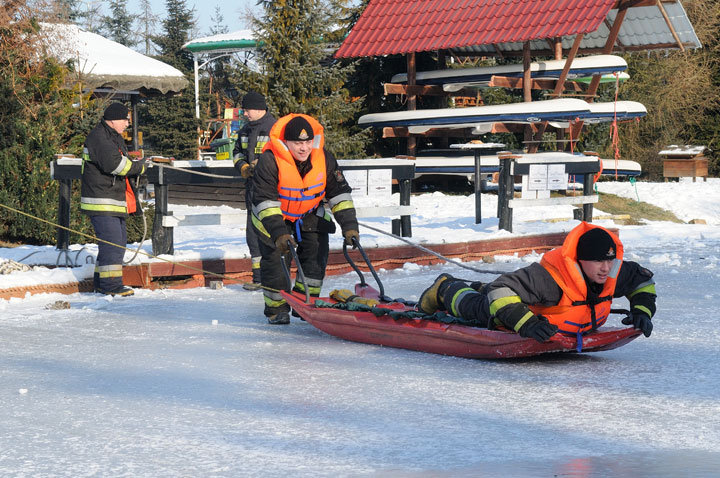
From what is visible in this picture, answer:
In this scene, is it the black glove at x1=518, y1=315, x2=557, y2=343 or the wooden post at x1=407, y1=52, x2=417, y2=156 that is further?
the wooden post at x1=407, y1=52, x2=417, y2=156

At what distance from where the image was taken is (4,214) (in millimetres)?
13336

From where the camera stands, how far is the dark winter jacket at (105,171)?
925cm

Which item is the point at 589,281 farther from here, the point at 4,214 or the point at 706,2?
the point at 706,2

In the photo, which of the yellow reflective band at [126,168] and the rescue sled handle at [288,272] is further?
the yellow reflective band at [126,168]

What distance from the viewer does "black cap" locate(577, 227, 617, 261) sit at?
18.1ft

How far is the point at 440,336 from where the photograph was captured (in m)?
6.25

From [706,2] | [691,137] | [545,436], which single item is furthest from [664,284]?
[706,2]

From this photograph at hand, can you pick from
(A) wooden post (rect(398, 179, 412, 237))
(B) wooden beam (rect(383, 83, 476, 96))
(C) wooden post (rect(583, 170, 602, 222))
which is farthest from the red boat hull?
(B) wooden beam (rect(383, 83, 476, 96))

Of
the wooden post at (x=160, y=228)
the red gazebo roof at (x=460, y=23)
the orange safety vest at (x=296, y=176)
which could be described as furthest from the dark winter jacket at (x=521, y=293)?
the red gazebo roof at (x=460, y=23)

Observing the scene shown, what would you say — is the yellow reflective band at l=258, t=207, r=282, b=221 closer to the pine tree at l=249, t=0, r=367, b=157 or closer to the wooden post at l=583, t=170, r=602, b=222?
the wooden post at l=583, t=170, r=602, b=222

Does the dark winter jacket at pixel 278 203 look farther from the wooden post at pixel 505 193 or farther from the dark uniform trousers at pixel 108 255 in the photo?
the wooden post at pixel 505 193

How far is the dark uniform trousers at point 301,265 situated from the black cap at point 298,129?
0.97 m

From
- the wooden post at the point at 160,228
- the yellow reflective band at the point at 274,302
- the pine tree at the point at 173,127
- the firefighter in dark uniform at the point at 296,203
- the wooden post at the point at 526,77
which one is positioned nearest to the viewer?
the firefighter in dark uniform at the point at 296,203

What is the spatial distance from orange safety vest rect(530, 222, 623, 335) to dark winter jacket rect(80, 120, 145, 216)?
4901 millimetres
